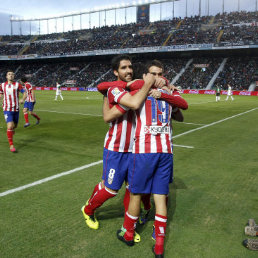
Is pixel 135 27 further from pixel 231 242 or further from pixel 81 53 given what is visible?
pixel 231 242

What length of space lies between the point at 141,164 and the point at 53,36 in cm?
7595

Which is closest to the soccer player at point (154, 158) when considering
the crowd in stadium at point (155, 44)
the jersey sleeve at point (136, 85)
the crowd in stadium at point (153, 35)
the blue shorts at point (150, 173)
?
the blue shorts at point (150, 173)

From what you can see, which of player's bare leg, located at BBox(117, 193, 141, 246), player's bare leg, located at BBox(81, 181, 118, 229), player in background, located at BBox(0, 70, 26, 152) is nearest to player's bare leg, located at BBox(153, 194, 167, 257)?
player's bare leg, located at BBox(117, 193, 141, 246)

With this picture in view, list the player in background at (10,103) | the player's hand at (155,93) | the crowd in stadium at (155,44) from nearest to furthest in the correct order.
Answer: the player's hand at (155,93) → the player in background at (10,103) → the crowd in stadium at (155,44)

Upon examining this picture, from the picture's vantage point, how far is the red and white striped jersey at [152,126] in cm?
281

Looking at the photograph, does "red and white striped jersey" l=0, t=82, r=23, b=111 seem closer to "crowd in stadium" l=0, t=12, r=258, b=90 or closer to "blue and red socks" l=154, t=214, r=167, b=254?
"blue and red socks" l=154, t=214, r=167, b=254

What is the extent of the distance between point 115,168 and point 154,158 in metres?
0.55

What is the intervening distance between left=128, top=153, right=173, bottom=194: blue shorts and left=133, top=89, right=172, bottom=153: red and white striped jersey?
71mm

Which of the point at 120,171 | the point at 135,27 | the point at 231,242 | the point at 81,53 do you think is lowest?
the point at 231,242

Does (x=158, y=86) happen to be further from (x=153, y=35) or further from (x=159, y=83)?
(x=153, y=35)

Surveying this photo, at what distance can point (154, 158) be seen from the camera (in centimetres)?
279

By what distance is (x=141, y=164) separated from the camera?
281 cm

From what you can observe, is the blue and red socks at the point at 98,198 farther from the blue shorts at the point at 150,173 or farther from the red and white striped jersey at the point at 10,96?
the red and white striped jersey at the point at 10,96

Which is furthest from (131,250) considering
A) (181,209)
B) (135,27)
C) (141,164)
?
(135,27)
